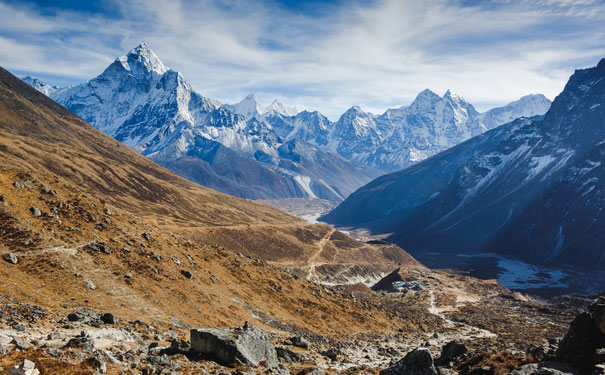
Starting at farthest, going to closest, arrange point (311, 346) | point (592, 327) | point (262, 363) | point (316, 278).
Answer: point (316, 278) → point (311, 346) → point (262, 363) → point (592, 327)

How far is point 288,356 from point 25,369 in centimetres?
2191

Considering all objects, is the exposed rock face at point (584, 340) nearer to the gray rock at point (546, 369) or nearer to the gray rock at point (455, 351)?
the gray rock at point (546, 369)

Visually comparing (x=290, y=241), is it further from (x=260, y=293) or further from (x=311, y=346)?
(x=311, y=346)

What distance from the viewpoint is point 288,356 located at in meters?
34.8

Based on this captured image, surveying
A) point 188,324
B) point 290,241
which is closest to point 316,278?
point 290,241

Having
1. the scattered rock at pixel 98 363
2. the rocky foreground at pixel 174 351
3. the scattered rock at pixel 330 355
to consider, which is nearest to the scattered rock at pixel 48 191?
the rocky foreground at pixel 174 351

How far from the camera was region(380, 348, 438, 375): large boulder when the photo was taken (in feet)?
94.2

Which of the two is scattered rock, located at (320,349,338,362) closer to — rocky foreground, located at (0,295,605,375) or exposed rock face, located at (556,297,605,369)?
rocky foreground, located at (0,295,605,375)

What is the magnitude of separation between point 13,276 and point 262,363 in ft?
82.3

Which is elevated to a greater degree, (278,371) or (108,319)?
(108,319)

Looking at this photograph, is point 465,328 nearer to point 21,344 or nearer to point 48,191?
point 48,191

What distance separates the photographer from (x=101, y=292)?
130ft

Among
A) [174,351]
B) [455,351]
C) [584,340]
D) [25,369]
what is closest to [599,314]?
[584,340]

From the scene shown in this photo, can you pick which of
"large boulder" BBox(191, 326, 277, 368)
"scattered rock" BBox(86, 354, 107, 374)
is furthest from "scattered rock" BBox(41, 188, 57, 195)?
"scattered rock" BBox(86, 354, 107, 374)
